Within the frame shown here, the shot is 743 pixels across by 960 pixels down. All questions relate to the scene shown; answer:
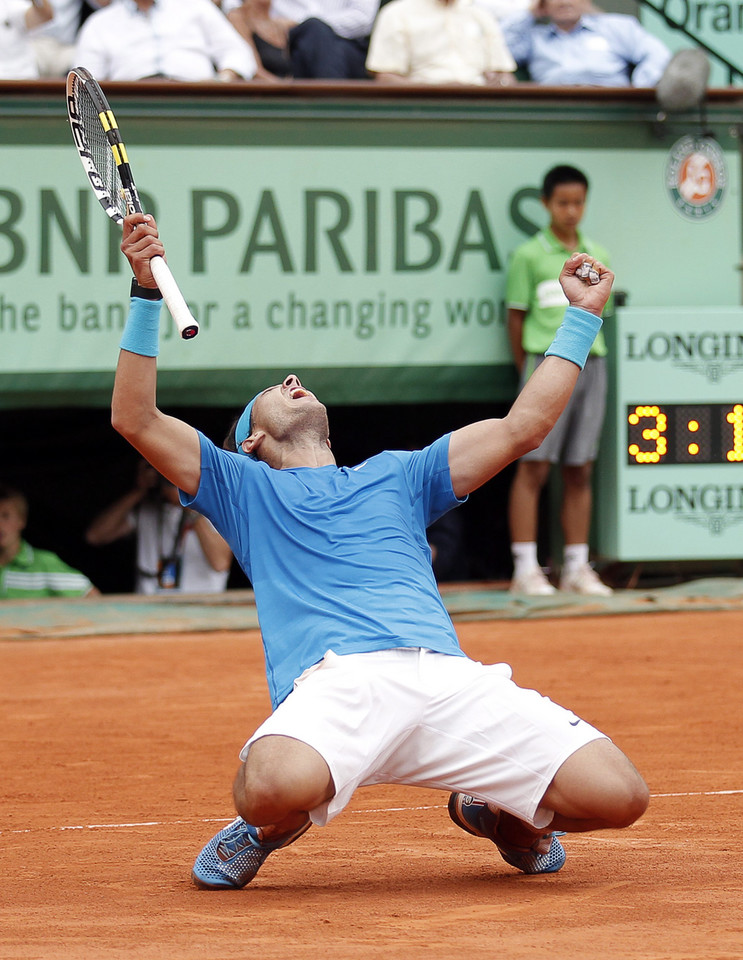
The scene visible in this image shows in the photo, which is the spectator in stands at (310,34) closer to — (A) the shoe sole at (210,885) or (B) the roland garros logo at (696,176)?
(B) the roland garros logo at (696,176)

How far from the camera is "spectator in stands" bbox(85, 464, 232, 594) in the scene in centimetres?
1002

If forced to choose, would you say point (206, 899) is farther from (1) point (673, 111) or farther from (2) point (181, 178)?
(1) point (673, 111)

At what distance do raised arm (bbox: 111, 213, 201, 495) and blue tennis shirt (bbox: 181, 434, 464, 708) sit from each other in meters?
0.06

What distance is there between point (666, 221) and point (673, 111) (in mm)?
732

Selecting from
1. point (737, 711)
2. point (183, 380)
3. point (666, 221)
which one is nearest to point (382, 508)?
point (737, 711)

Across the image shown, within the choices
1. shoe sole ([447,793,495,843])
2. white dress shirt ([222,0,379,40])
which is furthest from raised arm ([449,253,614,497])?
white dress shirt ([222,0,379,40])

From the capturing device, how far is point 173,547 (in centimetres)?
1013

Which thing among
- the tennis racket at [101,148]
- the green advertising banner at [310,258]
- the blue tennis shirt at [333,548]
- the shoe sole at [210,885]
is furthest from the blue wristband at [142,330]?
the green advertising banner at [310,258]

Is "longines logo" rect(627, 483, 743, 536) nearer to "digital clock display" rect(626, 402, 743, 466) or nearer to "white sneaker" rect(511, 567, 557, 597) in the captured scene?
"digital clock display" rect(626, 402, 743, 466)

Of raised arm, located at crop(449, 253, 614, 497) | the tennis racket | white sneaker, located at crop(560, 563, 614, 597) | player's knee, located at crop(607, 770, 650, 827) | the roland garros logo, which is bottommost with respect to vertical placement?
white sneaker, located at crop(560, 563, 614, 597)

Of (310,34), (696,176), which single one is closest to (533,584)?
(696,176)

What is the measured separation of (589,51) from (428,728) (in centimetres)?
780

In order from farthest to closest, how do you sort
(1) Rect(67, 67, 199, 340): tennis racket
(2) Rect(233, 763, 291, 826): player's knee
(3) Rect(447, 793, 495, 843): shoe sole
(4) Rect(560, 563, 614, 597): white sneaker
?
(4) Rect(560, 563, 614, 597): white sneaker, (1) Rect(67, 67, 199, 340): tennis racket, (3) Rect(447, 793, 495, 843): shoe sole, (2) Rect(233, 763, 291, 826): player's knee

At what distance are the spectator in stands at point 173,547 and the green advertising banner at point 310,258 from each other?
91 centimetres
